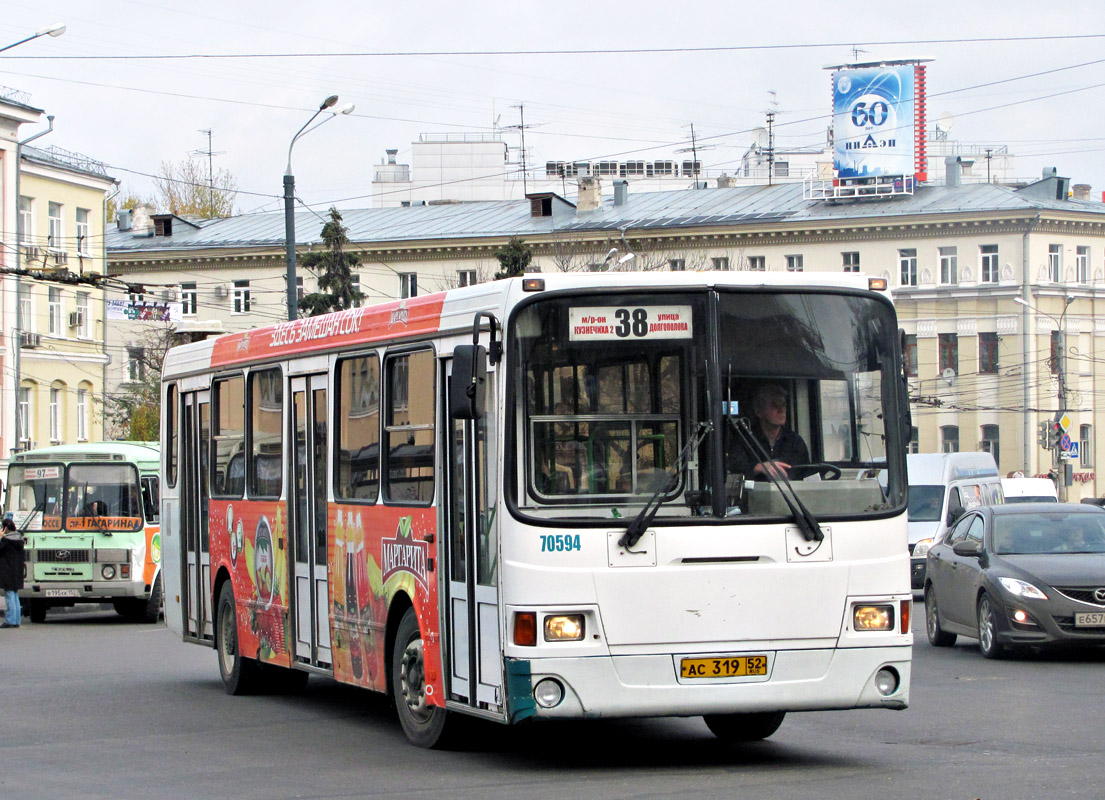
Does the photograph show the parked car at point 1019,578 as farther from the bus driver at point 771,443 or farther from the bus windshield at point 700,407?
the bus driver at point 771,443

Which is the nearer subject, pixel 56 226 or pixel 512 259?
pixel 512 259

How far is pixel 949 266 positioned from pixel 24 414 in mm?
36706

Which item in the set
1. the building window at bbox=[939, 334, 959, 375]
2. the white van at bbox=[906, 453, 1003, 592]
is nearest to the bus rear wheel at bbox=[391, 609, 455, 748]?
the white van at bbox=[906, 453, 1003, 592]

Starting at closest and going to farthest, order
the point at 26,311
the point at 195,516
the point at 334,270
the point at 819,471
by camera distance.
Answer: the point at 819,471 < the point at 195,516 < the point at 334,270 < the point at 26,311

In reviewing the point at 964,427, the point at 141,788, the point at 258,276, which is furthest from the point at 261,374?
the point at 258,276

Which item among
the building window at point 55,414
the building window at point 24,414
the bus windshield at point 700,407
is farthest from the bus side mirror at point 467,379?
the building window at point 55,414

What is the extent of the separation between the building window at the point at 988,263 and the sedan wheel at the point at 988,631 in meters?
57.9

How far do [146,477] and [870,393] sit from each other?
1863 centimetres

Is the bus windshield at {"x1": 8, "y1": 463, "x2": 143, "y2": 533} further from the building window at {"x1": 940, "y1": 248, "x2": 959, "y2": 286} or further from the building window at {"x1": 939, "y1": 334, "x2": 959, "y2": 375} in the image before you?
the building window at {"x1": 939, "y1": 334, "x2": 959, "y2": 375}

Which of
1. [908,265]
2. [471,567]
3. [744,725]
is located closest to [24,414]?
[908,265]

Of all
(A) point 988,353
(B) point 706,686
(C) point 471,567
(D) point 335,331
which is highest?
(A) point 988,353

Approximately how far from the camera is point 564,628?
9.05m

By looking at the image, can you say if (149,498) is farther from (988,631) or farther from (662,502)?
(662,502)

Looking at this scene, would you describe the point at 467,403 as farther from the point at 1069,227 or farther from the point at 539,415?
the point at 1069,227
